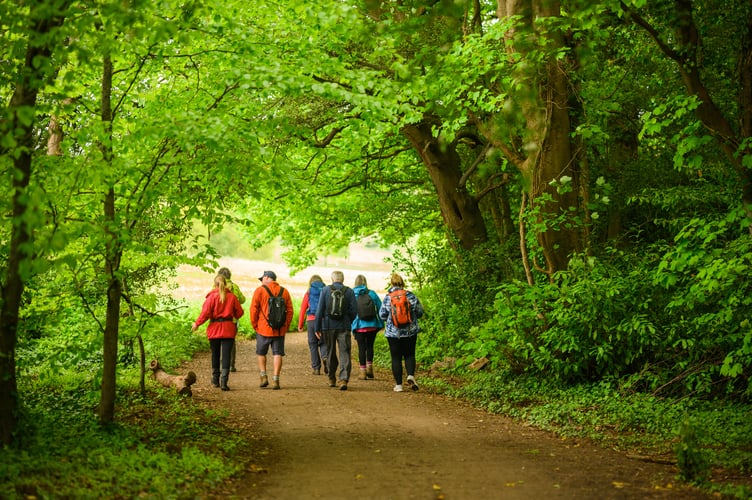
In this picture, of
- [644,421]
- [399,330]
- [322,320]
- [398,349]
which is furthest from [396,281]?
[644,421]

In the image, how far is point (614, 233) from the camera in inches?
546

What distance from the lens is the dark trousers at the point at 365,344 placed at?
13807 mm

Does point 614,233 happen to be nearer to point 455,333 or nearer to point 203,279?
point 455,333

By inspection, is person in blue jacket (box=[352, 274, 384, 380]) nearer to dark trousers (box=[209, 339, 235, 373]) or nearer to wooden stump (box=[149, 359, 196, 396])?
dark trousers (box=[209, 339, 235, 373])

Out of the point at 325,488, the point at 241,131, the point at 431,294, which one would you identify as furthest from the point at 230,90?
the point at 431,294

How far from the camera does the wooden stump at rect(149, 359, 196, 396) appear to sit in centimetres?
1092

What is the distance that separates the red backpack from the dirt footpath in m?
1.27

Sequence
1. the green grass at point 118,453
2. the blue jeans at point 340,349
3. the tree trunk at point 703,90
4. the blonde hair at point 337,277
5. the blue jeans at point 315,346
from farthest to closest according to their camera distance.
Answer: the blue jeans at point 315,346 → the blonde hair at point 337,277 → the blue jeans at point 340,349 → the tree trunk at point 703,90 → the green grass at point 118,453

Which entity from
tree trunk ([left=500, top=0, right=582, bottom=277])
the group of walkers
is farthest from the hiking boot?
tree trunk ([left=500, top=0, right=582, bottom=277])

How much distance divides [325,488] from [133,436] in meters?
2.53

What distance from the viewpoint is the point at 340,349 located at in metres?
13.0

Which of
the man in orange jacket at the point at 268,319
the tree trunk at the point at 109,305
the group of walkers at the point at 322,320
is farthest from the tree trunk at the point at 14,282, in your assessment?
the man in orange jacket at the point at 268,319

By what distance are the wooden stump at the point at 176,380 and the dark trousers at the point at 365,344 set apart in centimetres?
362

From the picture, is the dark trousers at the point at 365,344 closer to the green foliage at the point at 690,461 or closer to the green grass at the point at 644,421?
the green grass at the point at 644,421
